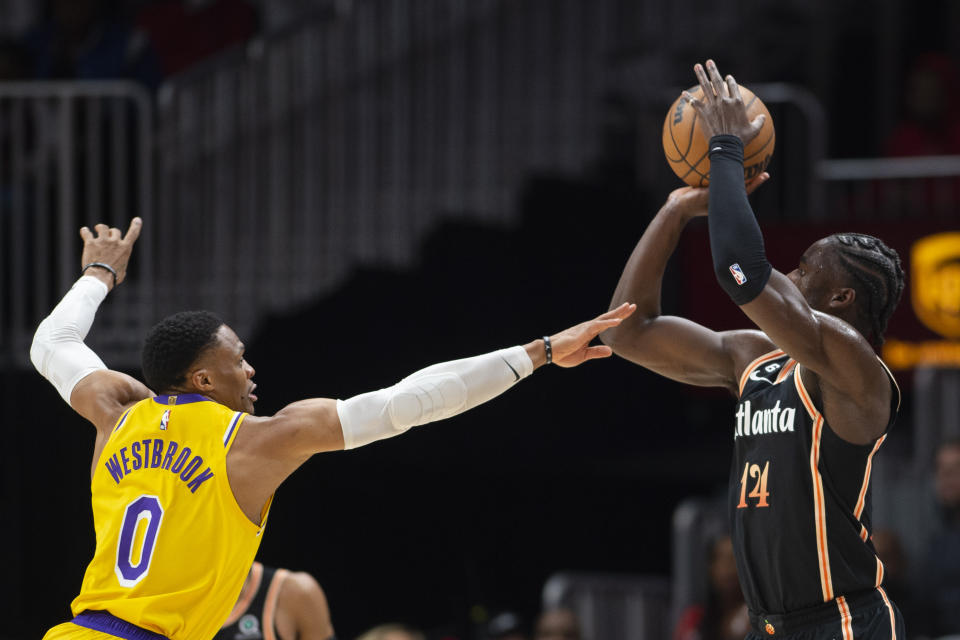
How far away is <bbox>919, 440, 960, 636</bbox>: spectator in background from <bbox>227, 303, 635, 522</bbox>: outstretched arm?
387 centimetres

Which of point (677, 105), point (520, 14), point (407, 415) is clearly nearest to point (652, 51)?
point (520, 14)

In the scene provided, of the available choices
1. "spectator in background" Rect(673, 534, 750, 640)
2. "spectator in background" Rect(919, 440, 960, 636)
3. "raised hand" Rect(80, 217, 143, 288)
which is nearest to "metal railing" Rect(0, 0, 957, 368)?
"spectator in background" Rect(919, 440, 960, 636)

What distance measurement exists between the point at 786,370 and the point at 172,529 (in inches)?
76.7

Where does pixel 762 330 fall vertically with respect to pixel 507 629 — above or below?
above

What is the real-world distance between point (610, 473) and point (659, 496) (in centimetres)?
68

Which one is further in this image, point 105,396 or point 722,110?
point 105,396

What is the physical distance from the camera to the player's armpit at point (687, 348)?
5027 millimetres

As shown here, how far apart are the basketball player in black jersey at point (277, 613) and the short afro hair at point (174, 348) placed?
135 centimetres

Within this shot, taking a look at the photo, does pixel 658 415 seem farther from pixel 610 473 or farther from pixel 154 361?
pixel 154 361

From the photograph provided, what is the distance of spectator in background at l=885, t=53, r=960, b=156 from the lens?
10.0 metres

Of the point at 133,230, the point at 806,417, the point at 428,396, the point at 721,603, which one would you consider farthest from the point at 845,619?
the point at 721,603

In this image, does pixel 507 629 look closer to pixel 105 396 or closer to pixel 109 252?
pixel 109 252

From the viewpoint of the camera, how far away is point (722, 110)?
458 centimetres

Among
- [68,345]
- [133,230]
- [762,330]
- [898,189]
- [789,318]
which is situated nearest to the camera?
[789,318]
